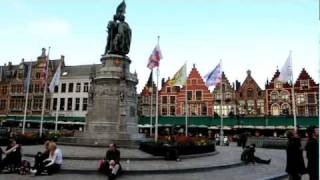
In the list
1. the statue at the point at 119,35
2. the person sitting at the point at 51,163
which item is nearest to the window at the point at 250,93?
the statue at the point at 119,35

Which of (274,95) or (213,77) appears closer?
(213,77)

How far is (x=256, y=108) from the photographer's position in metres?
54.8

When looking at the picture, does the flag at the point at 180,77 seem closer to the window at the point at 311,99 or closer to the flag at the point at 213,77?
the flag at the point at 213,77

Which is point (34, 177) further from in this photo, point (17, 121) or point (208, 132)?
point (17, 121)

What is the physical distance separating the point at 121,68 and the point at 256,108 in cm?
3821

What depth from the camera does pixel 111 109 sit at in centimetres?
1978

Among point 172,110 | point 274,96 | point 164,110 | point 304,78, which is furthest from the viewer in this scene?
point 164,110

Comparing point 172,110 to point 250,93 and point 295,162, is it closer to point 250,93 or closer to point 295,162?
point 250,93

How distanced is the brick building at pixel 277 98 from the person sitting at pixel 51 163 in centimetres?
Answer: 4569

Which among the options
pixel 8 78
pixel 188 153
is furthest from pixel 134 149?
pixel 8 78

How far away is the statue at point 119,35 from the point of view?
21522 millimetres

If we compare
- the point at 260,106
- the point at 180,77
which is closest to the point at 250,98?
the point at 260,106

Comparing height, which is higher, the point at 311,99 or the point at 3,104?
the point at 311,99

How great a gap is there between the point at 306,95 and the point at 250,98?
8234 mm
